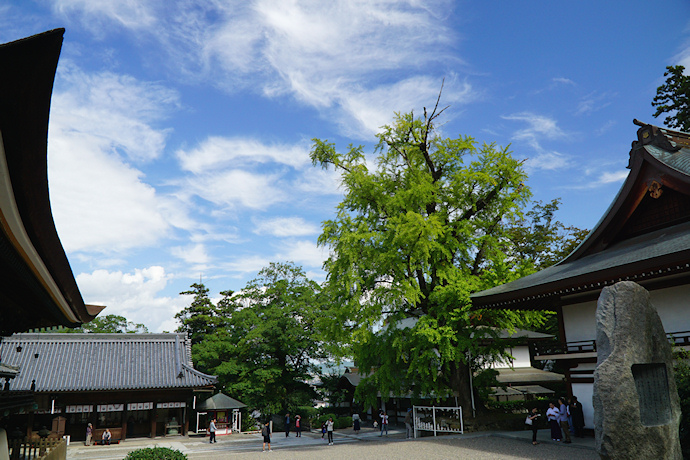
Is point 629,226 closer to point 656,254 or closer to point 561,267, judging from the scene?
point 561,267

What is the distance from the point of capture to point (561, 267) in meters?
18.8

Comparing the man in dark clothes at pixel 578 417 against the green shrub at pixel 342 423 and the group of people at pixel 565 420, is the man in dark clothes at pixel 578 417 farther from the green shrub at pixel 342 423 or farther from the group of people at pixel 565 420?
the green shrub at pixel 342 423

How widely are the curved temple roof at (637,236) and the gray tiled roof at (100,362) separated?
21048 mm

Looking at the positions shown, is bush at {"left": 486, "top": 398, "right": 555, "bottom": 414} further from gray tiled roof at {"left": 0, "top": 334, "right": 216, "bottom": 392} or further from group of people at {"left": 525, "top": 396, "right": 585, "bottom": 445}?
gray tiled roof at {"left": 0, "top": 334, "right": 216, "bottom": 392}

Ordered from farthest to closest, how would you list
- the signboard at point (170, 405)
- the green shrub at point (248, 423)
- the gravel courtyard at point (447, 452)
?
the green shrub at point (248, 423)
the signboard at point (170, 405)
the gravel courtyard at point (447, 452)

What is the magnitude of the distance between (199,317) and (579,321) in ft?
114

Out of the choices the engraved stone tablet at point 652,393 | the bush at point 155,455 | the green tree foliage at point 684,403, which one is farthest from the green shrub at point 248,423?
the engraved stone tablet at point 652,393

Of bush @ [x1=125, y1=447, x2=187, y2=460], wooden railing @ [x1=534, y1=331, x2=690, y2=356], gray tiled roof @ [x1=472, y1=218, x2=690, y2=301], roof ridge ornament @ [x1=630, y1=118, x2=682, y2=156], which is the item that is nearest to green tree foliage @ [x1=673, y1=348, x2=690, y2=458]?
wooden railing @ [x1=534, y1=331, x2=690, y2=356]

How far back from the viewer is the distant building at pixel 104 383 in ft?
92.2

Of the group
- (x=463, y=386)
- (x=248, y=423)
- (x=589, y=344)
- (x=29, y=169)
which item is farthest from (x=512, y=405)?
(x=29, y=169)

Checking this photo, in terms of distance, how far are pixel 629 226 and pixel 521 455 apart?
934 cm

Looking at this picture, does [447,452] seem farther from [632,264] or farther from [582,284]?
[632,264]

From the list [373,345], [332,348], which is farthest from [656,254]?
[332,348]

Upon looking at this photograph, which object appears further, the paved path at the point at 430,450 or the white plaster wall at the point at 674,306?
the paved path at the point at 430,450
